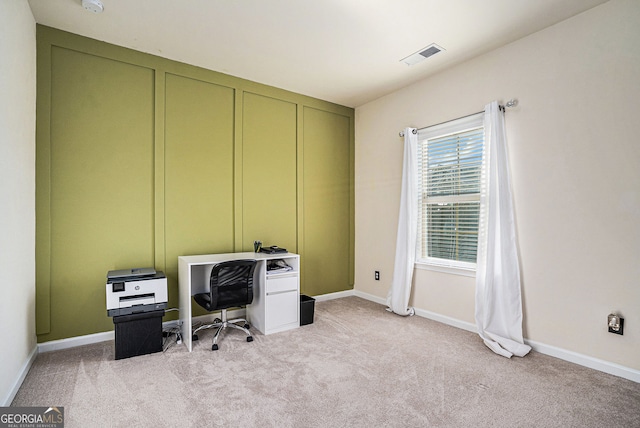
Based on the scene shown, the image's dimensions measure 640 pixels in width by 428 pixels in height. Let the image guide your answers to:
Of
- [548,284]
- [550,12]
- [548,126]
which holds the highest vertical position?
[550,12]

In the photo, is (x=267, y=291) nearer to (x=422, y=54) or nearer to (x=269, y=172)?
(x=269, y=172)

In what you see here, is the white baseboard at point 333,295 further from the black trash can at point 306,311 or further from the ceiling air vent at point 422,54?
the ceiling air vent at point 422,54

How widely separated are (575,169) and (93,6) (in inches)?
164

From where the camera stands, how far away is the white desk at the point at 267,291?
3.35m

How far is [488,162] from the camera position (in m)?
3.25

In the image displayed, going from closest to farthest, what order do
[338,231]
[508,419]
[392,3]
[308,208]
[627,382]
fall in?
[508,419], [627,382], [392,3], [308,208], [338,231]

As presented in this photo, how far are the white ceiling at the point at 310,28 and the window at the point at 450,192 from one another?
781 millimetres

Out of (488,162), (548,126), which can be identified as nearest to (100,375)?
(488,162)

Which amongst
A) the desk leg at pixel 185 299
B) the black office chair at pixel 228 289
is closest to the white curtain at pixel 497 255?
the black office chair at pixel 228 289

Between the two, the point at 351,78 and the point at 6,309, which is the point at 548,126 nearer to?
the point at 351,78

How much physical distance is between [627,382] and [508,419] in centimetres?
119

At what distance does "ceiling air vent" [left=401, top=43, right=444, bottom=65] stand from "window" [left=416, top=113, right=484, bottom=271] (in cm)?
77

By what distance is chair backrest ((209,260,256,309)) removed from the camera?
2996 millimetres

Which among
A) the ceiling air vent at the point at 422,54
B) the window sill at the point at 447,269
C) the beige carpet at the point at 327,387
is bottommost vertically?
the beige carpet at the point at 327,387
